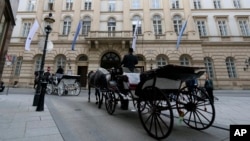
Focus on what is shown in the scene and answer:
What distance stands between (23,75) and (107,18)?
14487 millimetres

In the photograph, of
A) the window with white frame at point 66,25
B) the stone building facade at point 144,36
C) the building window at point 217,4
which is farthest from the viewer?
the building window at point 217,4

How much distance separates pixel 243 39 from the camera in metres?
20.4

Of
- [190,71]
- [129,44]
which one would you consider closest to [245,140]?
[190,71]

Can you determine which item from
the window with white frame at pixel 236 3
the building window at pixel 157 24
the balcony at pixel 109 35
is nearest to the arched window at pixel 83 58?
the balcony at pixel 109 35

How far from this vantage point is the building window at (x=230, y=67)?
63.9ft

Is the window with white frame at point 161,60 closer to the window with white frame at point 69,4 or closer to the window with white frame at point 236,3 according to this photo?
the window with white frame at point 236,3

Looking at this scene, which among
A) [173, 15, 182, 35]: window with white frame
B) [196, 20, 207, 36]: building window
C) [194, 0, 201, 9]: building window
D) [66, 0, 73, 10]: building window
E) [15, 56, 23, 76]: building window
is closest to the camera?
[15, 56, 23, 76]: building window

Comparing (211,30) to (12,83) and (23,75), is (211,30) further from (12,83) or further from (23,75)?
(12,83)

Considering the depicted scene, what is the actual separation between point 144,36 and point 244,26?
15.7 metres

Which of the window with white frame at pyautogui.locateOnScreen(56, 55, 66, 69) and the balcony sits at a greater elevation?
the balcony

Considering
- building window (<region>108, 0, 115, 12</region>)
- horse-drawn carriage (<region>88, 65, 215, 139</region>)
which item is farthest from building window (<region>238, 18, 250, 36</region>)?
horse-drawn carriage (<region>88, 65, 215, 139</region>)

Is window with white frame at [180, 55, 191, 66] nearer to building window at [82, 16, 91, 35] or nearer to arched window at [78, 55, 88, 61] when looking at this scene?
arched window at [78, 55, 88, 61]

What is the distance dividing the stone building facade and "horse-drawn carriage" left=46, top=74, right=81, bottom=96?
713 cm

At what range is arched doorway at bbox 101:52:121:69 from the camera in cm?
1962
